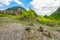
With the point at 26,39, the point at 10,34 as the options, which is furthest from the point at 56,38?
the point at 10,34

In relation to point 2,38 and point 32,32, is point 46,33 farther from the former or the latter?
A: point 2,38

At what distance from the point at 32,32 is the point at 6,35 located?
421 cm

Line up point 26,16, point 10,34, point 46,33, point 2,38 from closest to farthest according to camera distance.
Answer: point 2,38 < point 10,34 < point 46,33 < point 26,16

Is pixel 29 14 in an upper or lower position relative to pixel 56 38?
upper

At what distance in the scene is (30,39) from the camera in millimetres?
23891

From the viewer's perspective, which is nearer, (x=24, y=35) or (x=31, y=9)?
(x=24, y=35)

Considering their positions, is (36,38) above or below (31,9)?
below

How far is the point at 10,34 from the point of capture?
25125 mm

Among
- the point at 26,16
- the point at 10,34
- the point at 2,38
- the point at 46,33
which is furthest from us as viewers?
the point at 26,16

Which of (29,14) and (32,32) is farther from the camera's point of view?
(29,14)

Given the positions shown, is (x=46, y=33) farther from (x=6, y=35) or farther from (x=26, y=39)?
(x=6, y=35)

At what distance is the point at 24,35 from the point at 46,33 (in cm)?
420

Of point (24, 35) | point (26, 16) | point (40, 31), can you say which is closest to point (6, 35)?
point (24, 35)

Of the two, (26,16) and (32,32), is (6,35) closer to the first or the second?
(32,32)
